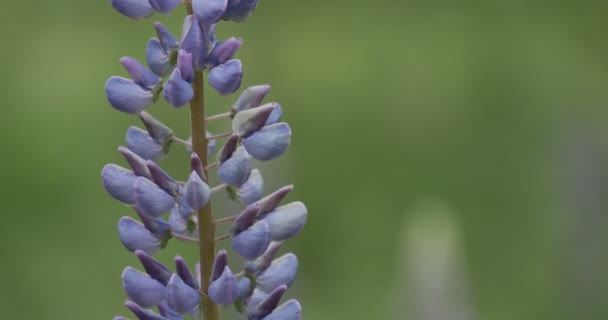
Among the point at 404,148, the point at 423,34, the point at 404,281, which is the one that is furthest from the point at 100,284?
the point at 423,34

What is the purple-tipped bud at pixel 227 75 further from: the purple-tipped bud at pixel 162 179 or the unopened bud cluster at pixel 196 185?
the purple-tipped bud at pixel 162 179

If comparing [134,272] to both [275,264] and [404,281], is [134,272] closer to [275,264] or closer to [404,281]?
[275,264]

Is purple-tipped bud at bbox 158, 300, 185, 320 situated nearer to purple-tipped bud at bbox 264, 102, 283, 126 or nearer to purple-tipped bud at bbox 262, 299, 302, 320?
purple-tipped bud at bbox 262, 299, 302, 320

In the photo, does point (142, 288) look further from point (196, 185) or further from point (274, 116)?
point (274, 116)

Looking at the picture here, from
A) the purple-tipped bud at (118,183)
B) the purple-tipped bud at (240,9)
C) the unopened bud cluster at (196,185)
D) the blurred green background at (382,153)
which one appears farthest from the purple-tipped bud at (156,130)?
the blurred green background at (382,153)

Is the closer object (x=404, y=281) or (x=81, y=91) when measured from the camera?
(x=404, y=281)

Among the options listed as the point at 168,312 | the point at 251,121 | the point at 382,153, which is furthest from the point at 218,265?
the point at 382,153
